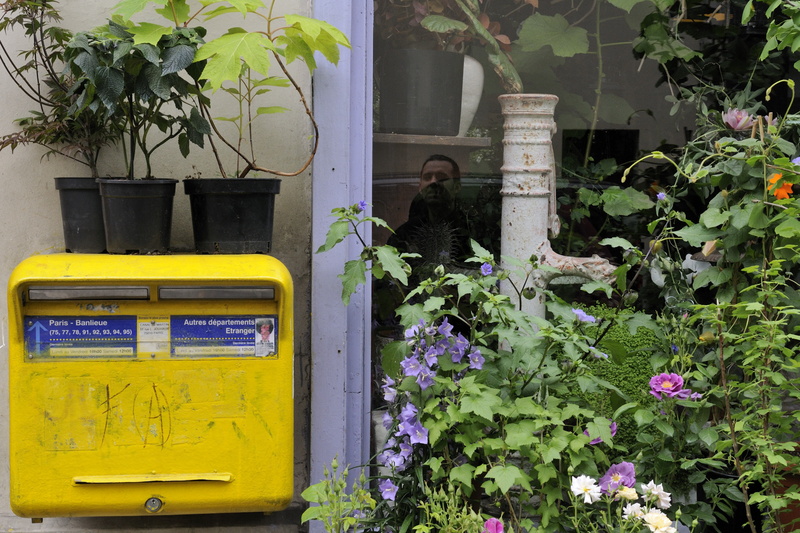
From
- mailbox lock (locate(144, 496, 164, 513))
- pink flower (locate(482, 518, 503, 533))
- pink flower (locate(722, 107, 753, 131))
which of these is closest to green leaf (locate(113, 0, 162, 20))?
mailbox lock (locate(144, 496, 164, 513))

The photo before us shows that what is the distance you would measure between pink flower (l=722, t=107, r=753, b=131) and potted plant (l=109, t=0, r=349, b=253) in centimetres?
157

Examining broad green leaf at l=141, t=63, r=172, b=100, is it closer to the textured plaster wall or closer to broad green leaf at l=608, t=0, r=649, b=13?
the textured plaster wall

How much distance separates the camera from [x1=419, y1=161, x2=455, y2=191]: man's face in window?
323 centimetres

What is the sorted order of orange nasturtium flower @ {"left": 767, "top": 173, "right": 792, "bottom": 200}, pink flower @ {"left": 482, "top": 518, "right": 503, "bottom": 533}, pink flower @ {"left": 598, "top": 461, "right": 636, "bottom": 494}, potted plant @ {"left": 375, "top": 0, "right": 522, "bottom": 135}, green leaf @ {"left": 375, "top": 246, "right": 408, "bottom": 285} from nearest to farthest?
pink flower @ {"left": 482, "top": 518, "right": 503, "bottom": 533}
pink flower @ {"left": 598, "top": 461, "right": 636, "bottom": 494}
orange nasturtium flower @ {"left": 767, "top": 173, "right": 792, "bottom": 200}
green leaf @ {"left": 375, "top": 246, "right": 408, "bottom": 285}
potted plant @ {"left": 375, "top": 0, "right": 522, "bottom": 135}

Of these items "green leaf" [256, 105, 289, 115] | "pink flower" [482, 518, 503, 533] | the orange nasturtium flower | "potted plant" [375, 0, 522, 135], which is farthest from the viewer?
"potted plant" [375, 0, 522, 135]

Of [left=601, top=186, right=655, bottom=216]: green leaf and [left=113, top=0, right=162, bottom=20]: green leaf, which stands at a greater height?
[left=113, top=0, right=162, bottom=20]: green leaf

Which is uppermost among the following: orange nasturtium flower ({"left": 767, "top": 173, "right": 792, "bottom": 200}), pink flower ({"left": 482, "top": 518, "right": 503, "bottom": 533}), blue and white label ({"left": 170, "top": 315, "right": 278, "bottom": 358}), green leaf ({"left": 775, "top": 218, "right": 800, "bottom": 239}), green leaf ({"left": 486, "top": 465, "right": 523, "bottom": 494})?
orange nasturtium flower ({"left": 767, "top": 173, "right": 792, "bottom": 200})

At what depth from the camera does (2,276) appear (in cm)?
295

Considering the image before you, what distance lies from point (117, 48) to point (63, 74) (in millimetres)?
272

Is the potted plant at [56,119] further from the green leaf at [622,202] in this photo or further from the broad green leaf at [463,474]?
the green leaf at [622,202]

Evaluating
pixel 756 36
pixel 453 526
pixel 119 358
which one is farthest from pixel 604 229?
pixel 119 358

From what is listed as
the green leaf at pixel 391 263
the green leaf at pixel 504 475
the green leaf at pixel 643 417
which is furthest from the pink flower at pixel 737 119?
the green leaf at pixel 504 475

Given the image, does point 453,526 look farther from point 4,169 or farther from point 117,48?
point 4,169

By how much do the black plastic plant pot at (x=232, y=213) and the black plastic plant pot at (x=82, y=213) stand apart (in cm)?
30
